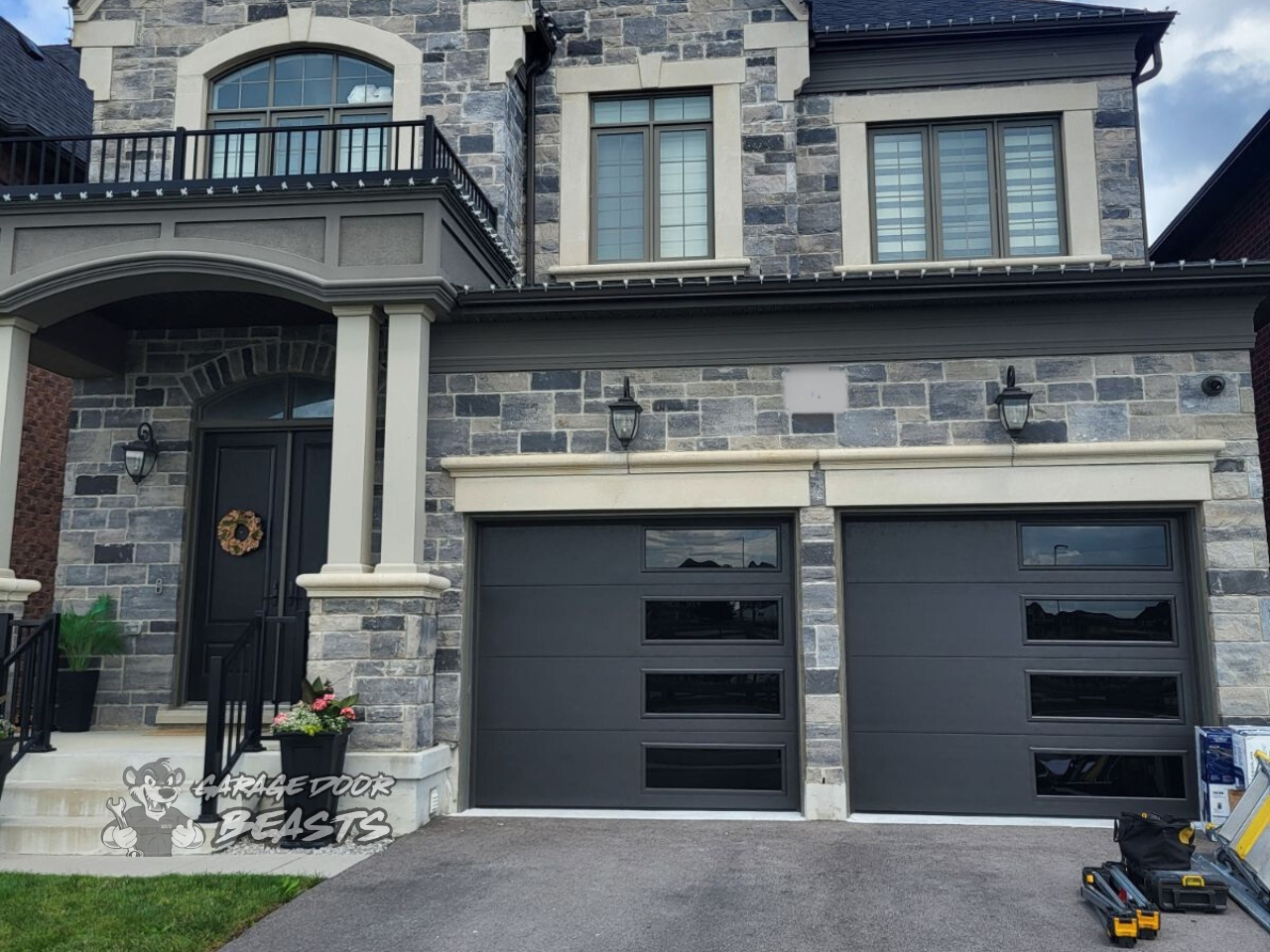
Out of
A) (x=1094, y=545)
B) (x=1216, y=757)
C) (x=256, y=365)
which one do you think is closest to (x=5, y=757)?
(x=256, y=365)

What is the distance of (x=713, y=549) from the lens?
25.0 ft

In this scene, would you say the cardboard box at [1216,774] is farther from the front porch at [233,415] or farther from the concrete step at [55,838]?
the concrete step at [55,838]

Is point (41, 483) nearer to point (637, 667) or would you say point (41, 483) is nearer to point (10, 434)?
point (10, 434)

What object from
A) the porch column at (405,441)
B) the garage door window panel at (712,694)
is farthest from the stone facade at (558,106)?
the garage door window panel at (712,694)

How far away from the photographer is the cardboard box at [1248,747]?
639 centimetres

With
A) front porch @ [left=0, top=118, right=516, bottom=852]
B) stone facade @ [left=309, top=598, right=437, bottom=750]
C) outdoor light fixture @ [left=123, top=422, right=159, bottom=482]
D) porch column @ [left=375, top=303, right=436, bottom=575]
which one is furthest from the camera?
outdoor light fixture @ [left=123, top=422, right=159, bottom=482]

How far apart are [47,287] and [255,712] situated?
11.0ft

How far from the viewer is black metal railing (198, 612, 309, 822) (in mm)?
6492

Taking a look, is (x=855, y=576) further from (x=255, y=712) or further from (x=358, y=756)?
(x=255, y=712)

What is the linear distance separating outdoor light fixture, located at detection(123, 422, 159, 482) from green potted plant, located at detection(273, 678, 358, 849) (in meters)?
3.28

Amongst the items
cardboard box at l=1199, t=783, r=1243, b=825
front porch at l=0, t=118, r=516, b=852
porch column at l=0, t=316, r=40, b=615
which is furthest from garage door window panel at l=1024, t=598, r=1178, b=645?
porch column at l=0, t=316, r=40, b=615

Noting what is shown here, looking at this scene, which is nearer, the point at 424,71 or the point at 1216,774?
the point at 1216,774

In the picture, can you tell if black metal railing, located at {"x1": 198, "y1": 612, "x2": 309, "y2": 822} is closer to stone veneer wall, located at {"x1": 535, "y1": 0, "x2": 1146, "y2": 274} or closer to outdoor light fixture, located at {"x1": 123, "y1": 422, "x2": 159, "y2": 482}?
outdoor light fixture, located at {"x1": 123, "y1": 422, "x2": 159, "y2": 482}

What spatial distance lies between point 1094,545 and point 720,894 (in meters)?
3.77
